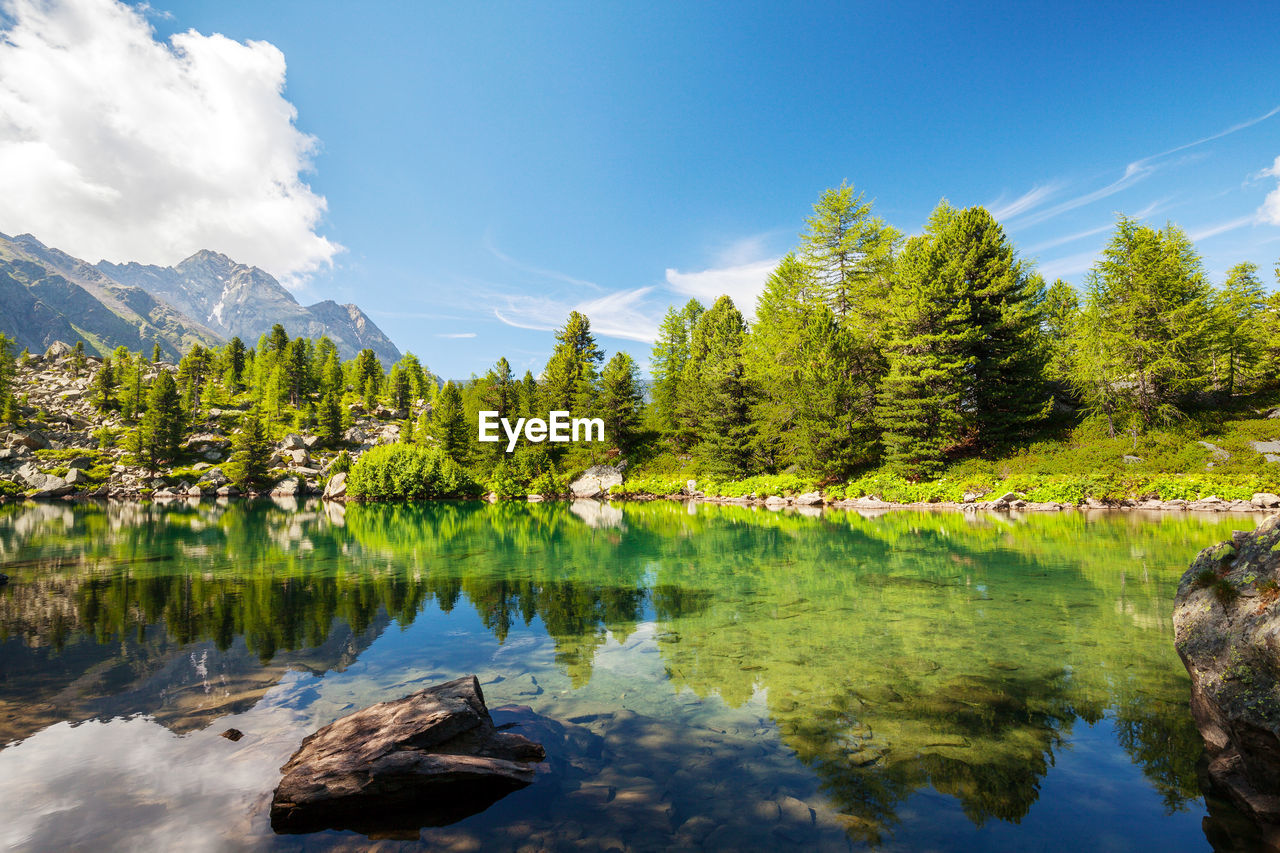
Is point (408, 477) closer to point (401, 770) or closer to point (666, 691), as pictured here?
point (666, 691)

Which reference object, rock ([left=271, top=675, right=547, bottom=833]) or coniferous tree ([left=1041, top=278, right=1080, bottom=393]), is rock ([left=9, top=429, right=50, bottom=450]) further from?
coniferous tree ([left=1041, top=278, right=1080, bottom=393])

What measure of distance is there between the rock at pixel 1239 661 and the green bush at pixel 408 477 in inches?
2309

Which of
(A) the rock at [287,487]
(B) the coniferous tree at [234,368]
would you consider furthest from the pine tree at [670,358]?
(B) the coniferous tree at [234,368]

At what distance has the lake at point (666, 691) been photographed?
4544 millimetres

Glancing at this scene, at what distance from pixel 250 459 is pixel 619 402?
48548mm

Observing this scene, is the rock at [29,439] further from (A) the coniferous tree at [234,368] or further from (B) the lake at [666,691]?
(B) the lake at [666,691]

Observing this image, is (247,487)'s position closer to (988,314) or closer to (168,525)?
(168,525)

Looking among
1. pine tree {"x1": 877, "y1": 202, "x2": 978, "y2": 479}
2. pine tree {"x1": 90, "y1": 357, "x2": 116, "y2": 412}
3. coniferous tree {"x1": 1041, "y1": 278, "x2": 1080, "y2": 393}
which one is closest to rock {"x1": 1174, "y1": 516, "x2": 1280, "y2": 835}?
pine tree {"x1": 877, "y1": 202, "x2": 978, "y2": 479}

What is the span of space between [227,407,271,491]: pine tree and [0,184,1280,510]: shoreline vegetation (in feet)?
0.73

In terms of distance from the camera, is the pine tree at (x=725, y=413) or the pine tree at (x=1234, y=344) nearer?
the pine tree at (x=1234, y=344)

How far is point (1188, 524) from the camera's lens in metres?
21.2

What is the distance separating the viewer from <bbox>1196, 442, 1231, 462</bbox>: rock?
28483mm

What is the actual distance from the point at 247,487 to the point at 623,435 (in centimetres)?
4955

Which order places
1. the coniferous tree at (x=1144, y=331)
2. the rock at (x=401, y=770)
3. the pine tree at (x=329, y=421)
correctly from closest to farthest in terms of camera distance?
the rock at (x=401, y=770)
the coniferous tree at (x=1144, y=331)
the pine tree at (x=329, y=421)
